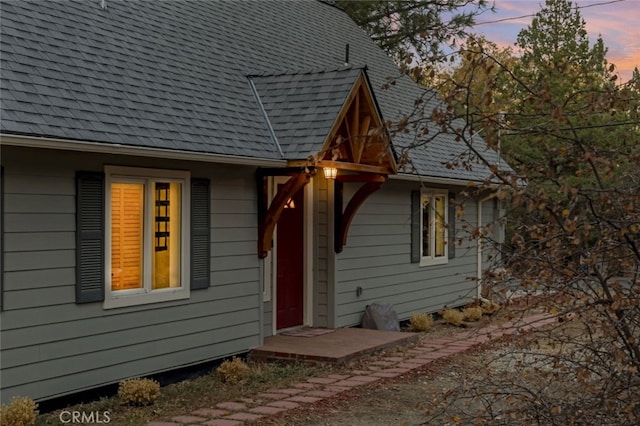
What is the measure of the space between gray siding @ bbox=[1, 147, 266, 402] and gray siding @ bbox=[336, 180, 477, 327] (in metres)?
3.08

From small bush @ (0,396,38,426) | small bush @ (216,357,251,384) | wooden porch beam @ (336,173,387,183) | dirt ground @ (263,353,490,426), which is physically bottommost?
dirt ground @ (263,353,490,426)

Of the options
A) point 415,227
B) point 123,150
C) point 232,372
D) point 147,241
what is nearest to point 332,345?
point 232,372

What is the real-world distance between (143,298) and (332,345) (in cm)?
290

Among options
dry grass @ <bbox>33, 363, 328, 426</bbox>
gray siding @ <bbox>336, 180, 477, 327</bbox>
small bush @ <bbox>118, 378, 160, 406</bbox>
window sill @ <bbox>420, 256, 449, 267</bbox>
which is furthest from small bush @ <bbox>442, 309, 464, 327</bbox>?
small bush @ <bbox>118, 378, 160, 406</bbox>

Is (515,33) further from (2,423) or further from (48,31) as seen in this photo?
(2,423)

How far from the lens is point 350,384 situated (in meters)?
8.38

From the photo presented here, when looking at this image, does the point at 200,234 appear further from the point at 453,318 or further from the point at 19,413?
the point at 453,318

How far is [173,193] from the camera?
8.70m

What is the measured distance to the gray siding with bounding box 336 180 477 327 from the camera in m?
12.1

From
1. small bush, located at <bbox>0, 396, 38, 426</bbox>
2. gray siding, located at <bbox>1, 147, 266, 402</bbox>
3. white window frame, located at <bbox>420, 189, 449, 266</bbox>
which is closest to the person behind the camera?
small bush, located at <bbox>0, 396, 38, 426</bbox>

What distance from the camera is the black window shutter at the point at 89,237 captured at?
24.3ft

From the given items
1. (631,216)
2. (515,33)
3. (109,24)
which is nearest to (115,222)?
(109,24)

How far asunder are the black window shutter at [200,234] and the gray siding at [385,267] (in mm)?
3116

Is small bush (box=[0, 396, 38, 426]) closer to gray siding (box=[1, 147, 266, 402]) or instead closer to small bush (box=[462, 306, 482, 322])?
gray siding (box=[1, 147, 266, 402])
